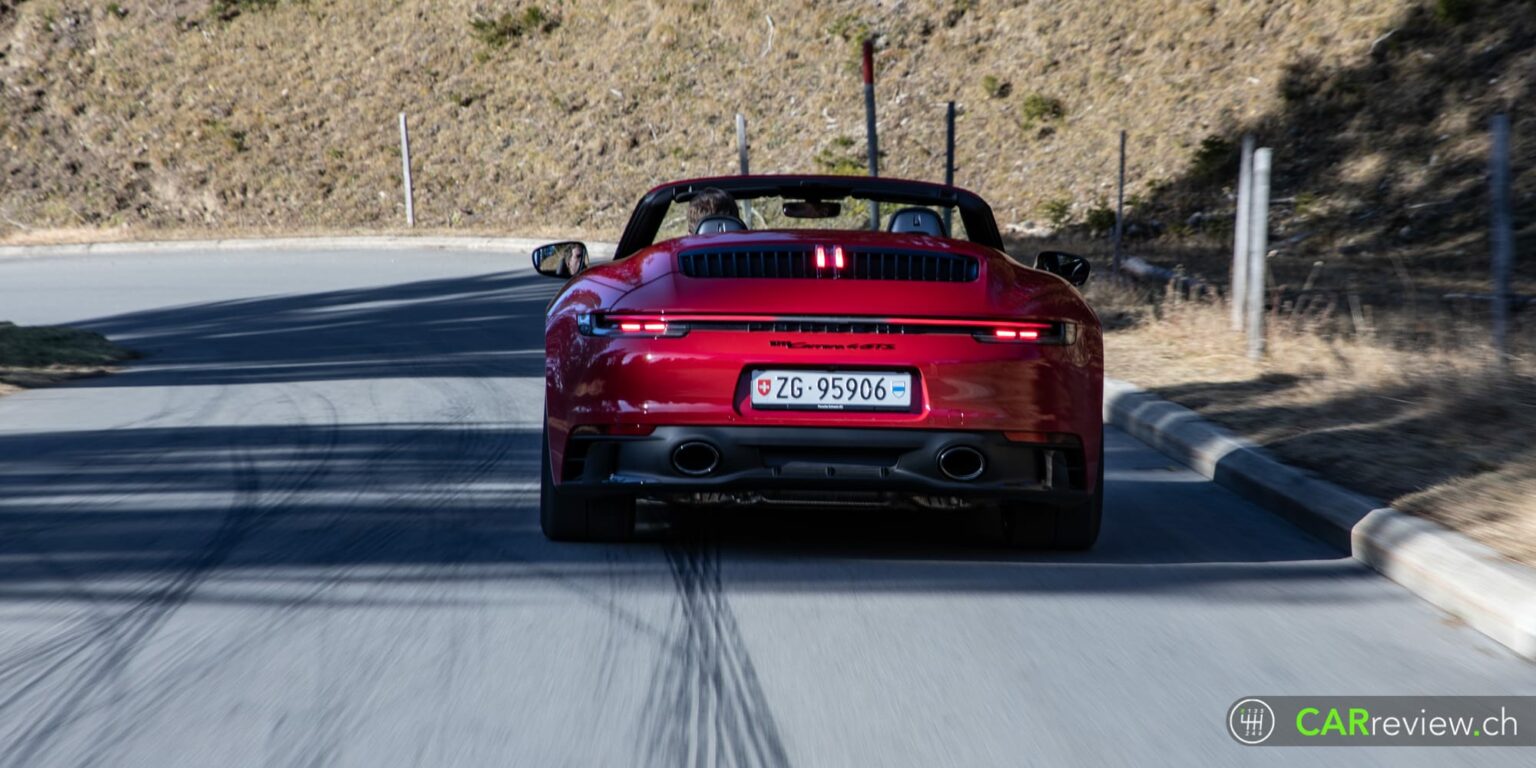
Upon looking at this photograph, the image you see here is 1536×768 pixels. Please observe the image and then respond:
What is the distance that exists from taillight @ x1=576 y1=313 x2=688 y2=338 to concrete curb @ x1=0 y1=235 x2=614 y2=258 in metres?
22.4

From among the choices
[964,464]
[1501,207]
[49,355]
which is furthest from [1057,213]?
[964,464]

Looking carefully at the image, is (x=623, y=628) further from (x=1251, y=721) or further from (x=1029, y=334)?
(x=1251, y=721)

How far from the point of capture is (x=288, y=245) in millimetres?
32844

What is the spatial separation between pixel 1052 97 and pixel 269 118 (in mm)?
23979

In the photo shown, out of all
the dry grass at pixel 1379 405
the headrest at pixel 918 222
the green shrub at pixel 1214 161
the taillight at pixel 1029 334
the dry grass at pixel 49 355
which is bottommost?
the dry grass at pixel 1379 405

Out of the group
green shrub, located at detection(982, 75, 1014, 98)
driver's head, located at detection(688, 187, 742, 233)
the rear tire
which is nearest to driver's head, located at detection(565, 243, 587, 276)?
driver's head, located at detection(688, 187, 742, 233)

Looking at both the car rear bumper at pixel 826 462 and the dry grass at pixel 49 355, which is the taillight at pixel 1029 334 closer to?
the car rear bumper at pixel 826 462

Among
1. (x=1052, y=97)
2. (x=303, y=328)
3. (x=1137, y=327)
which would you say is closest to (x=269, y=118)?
(x=1052, y=97)

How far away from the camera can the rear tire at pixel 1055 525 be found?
18.5 feet

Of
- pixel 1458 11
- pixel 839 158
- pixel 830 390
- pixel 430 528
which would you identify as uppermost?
pixel 1458 11

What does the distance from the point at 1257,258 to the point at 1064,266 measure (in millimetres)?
5369

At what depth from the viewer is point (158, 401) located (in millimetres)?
10711

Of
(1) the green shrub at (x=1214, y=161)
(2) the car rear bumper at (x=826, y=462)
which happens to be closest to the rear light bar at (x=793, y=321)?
(2) the car rear bumper at (x=826, y=462)

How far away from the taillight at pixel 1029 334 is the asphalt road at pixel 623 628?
0.78 m
